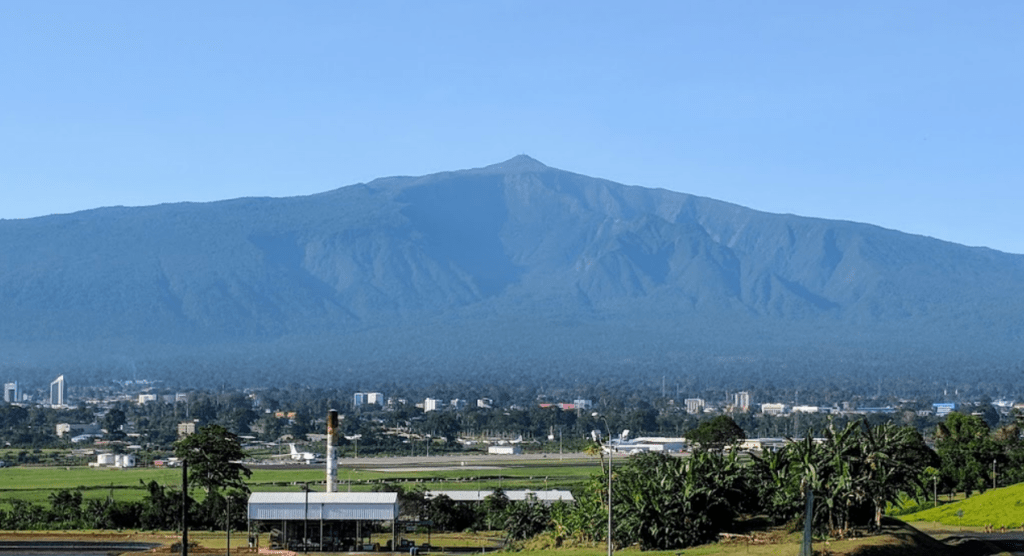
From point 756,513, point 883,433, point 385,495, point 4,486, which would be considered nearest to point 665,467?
point 756,513

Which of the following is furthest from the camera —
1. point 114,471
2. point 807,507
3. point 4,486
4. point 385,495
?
point 114,471

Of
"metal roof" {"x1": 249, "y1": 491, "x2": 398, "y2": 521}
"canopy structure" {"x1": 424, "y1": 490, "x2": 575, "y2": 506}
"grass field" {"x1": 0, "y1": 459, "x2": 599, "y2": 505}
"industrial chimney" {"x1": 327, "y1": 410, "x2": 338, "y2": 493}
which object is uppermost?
"industrial chimney" {"x1": 327, "y1": 410, "x2": 338, "y2": 493}

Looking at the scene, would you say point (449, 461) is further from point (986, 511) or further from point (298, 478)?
point (986, 511)

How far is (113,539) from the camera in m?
80.4

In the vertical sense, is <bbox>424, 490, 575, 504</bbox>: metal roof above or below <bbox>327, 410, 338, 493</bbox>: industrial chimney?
below

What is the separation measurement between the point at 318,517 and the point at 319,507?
493 mm

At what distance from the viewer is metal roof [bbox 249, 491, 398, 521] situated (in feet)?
242

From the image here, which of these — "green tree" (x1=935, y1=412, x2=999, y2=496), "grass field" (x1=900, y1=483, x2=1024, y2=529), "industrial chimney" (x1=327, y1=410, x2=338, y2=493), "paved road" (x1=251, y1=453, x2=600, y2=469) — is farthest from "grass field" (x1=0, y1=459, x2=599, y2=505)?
"grass field" (x1=900, y1=483, x2=1024, y2=529)

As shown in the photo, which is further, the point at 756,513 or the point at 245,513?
the point at 245,513

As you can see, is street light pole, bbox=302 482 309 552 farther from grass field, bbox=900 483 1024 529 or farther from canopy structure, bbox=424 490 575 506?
grass field, bbox=900 483 1024 529

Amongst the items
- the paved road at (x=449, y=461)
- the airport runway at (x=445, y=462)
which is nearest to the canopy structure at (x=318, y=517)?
the airport runway at (x=445, y=462)

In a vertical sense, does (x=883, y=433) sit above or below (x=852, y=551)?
above

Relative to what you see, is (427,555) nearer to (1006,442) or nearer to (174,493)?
(174,493)

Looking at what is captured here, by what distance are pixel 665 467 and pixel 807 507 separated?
38.6 feet
